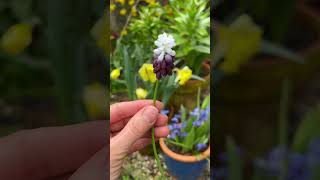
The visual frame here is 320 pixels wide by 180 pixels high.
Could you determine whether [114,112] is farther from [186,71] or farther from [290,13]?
[290,13]

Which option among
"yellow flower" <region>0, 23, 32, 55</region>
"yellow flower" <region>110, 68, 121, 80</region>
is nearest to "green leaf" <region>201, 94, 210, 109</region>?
"yellow flower" <region>110, 68, 121, 80</region>

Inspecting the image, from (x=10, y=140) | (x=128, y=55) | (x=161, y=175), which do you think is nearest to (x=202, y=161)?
(x=161, y=175)

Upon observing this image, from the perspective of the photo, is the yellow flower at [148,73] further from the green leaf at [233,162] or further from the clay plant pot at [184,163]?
the green leaf at [233,162]

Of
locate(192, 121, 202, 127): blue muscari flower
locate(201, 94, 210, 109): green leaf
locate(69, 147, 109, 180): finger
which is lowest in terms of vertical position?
locate(69, 147, 109, 180): finger

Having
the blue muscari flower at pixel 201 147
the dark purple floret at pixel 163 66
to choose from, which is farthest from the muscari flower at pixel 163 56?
the blue muscari flower at pixel 201 147

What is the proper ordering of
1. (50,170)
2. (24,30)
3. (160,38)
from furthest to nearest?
(24,30) → (50,170) → (160,38)

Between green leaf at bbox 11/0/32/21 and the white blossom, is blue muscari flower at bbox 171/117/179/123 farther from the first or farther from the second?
green leaf at bbox 11/0/32/21
